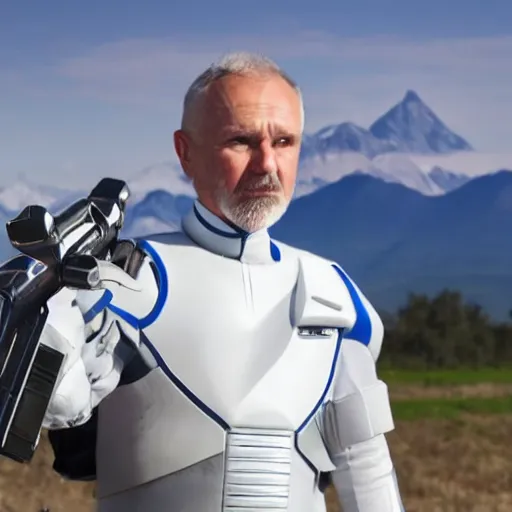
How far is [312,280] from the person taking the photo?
6.39 feet

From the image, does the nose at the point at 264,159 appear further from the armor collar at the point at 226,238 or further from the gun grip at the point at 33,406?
the gun grip at the point at 33,406

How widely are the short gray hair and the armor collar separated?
14cm

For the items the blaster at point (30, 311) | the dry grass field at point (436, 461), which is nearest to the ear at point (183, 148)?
the blaster at point (30, 311)

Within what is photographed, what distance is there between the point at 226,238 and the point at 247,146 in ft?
0.46

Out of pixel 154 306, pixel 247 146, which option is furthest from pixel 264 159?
pixel 154 306

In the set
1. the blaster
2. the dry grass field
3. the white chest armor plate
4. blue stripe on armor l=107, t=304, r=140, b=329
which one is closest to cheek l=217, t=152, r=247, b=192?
the white chest armor plate

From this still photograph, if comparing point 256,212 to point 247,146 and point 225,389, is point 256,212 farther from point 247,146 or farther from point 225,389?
point 225,389

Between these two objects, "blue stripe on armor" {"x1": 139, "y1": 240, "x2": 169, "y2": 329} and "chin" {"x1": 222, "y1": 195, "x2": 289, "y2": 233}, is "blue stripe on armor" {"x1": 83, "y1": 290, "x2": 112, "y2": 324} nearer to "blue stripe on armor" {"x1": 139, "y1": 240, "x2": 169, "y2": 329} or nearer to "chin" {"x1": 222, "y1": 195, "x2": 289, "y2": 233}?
"blue stripe on armor" {"x1": 139, "y1": 240, "x2": 169, "y2": 329}

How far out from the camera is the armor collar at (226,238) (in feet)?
6.29

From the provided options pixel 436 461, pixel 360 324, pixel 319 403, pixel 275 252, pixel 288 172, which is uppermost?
pixel 288 172

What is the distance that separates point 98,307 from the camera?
1690 mm

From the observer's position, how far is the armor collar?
1.92 m

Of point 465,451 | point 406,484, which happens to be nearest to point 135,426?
point 406,484

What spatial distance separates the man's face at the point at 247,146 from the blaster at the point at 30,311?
35 cm
